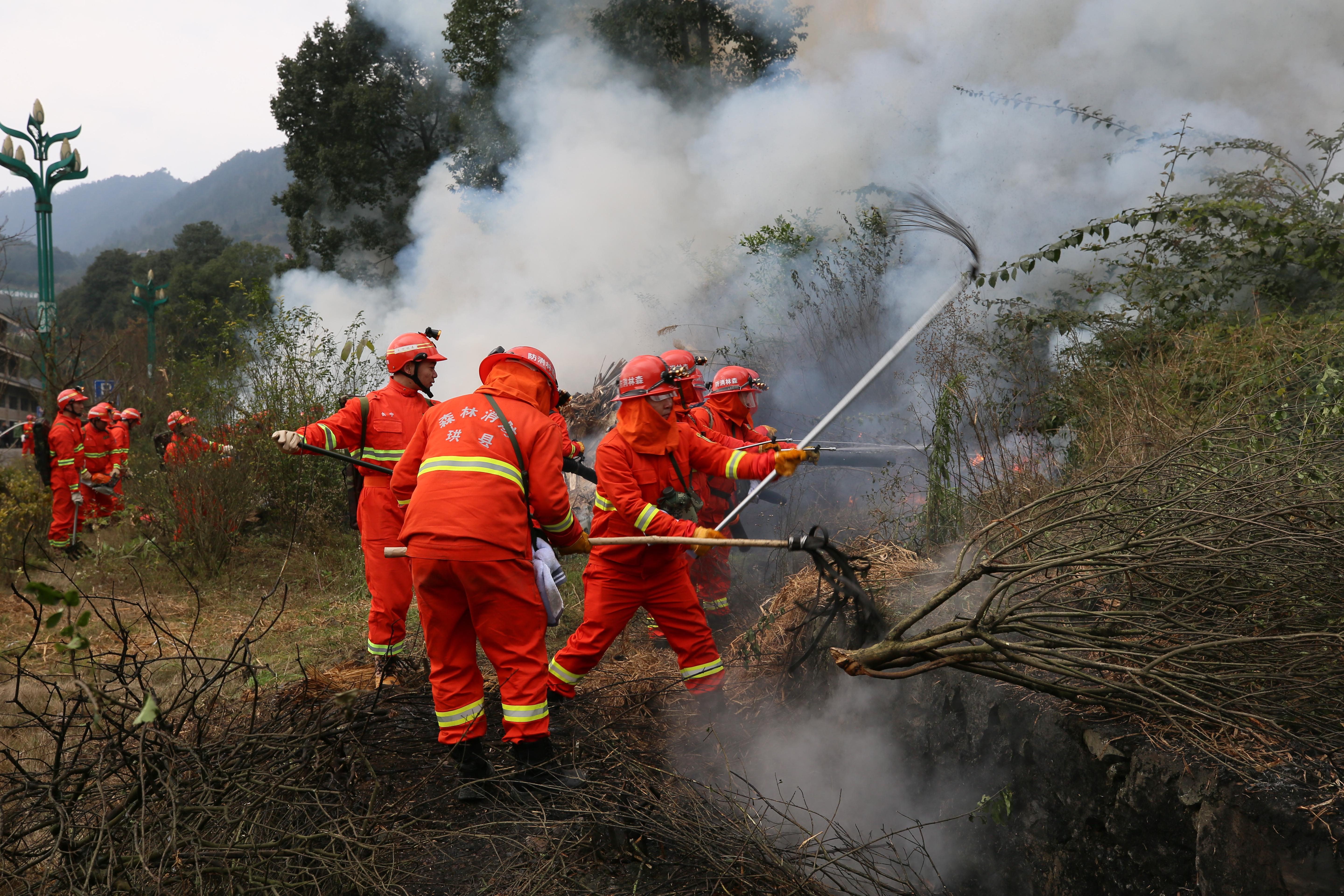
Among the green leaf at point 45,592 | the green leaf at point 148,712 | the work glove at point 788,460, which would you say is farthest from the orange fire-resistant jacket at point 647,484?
the green leaf at point 45,592

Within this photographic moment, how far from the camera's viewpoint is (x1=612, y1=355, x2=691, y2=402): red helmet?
14.2 ft

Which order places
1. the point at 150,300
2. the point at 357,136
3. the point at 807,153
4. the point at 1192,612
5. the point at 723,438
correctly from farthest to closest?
the point at 357,136 → the point at 150,300 → the point at 807,153 → the point at 723,438 → the point at 1192,612

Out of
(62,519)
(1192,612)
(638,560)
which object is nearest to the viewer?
(1192,612)

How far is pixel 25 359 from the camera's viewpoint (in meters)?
16.1

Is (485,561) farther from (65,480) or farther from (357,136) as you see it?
(357,136)

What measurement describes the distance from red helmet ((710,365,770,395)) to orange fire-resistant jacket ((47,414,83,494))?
8.08m

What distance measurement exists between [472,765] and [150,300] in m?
20.1

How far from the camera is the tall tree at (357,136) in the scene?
21578 millimetres

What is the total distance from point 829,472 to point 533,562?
3.79 meters

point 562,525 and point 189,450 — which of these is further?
point 189,450

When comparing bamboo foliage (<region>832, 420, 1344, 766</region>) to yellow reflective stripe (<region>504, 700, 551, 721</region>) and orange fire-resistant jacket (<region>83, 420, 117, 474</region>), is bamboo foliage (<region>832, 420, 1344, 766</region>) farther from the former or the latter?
orange fire-resistant jacket (<region>83, 420, 117, 474</region>)

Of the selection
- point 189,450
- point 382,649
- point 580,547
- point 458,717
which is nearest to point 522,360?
point 580,547

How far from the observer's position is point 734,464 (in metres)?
4.59

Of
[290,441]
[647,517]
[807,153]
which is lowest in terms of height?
[647,517]
